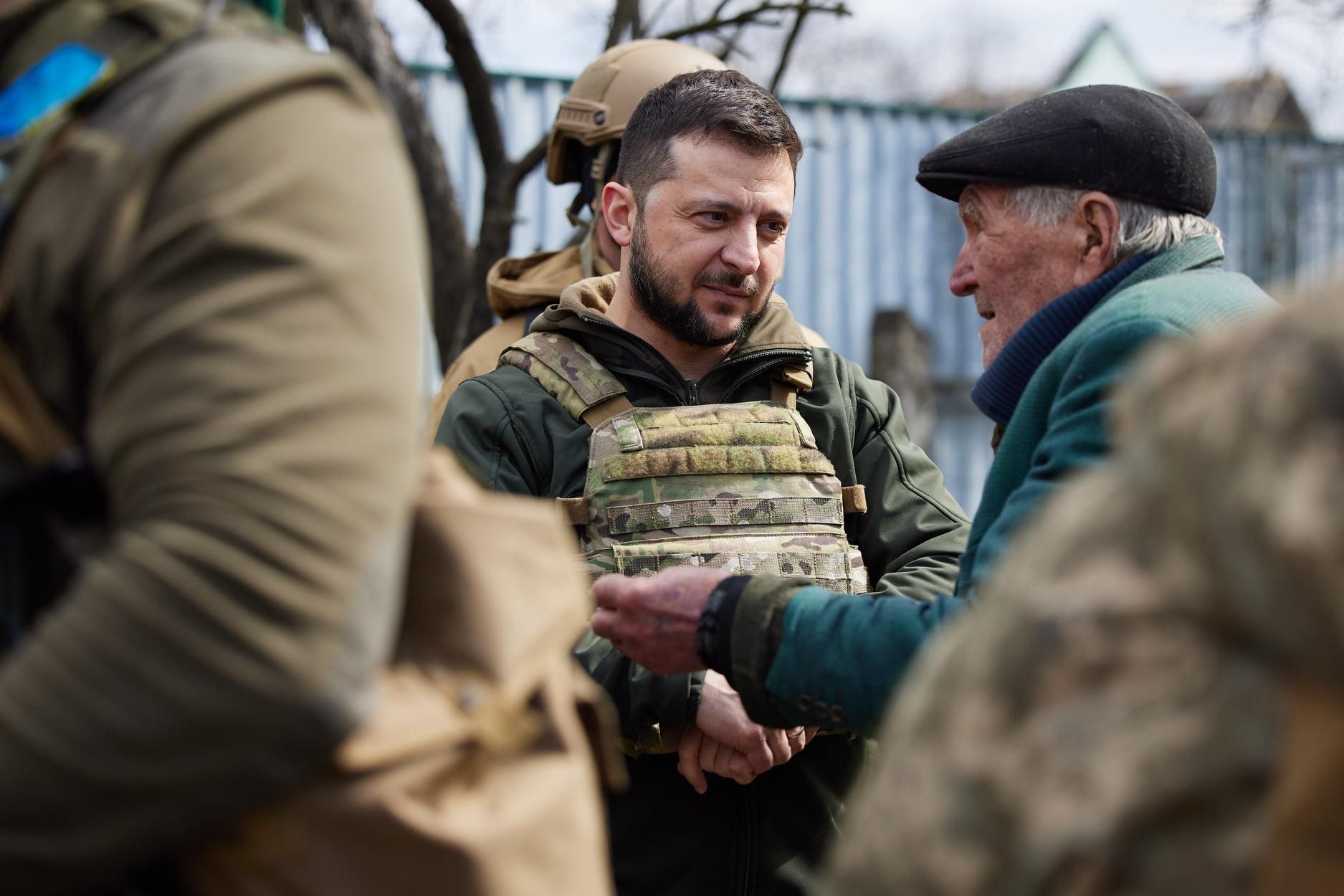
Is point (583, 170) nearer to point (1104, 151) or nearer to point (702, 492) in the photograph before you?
point (702, 492)

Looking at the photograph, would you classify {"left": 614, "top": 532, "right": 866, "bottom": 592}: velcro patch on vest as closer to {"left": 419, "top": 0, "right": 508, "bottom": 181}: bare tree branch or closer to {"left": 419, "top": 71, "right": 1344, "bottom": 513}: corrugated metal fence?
{"left": 419, "top": 0, "right": 508, "bottom": 181}: bare tree branch

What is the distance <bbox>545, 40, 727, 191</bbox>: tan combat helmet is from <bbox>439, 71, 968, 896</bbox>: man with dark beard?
0.89 meters

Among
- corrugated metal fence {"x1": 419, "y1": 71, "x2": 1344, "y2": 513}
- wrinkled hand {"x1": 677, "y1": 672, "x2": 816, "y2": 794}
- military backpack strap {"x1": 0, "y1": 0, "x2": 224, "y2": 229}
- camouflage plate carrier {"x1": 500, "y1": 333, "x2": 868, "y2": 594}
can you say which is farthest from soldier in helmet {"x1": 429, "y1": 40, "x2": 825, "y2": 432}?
corrugated metal fence {"x1": 419, "y1": 71, "x2": 1344, "y2": 513}

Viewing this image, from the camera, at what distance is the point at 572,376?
275 cm

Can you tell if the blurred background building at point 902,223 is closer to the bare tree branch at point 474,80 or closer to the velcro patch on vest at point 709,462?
the bare tree branch at point 474,80

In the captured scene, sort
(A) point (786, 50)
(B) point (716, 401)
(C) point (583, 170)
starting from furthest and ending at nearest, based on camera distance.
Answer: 1. (A) point (786, 50)
2. (C) point (583, 170)
3. (B) point (716, 401)

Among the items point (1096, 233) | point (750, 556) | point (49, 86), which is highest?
point (49, 86)

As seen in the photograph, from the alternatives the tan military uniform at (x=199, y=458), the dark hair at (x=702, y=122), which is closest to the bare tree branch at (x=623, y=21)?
the dark hair at (x=702, y=122)

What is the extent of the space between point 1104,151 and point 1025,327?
37 centimetres

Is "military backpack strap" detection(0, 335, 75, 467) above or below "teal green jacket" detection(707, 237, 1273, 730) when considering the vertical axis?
above

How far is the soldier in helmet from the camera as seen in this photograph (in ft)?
12.5

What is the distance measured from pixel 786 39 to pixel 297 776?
4.11 m

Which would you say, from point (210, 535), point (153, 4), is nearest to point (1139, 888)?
point (210, 535)

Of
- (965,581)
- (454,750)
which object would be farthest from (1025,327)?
(454,750)
